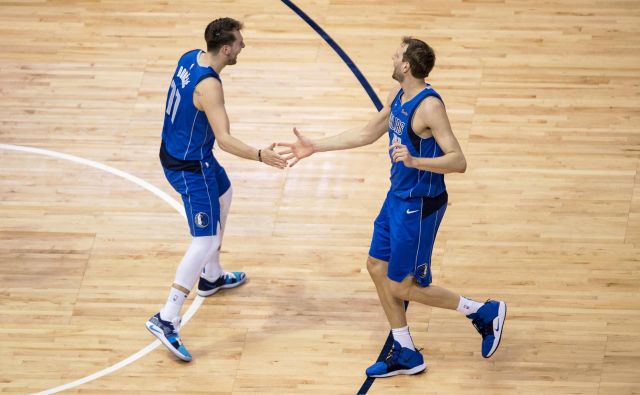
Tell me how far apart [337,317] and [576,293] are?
1.63 m

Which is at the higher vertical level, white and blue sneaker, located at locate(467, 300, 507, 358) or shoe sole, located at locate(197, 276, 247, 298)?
white and blue sneaker, located at locate(467, 300, 507, 358)

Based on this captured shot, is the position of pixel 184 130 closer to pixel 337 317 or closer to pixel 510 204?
pixel 337 317

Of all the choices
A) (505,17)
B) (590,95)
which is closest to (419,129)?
(590,95)

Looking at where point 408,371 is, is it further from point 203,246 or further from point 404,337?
point 203,246

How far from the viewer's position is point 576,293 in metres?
7.69

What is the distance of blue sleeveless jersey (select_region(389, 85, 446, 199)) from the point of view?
21.7 ft

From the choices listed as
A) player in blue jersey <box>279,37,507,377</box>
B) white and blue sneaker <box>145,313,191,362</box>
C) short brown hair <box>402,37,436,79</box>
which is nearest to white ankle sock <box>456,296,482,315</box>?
player in blue jersey <box>279,37,507,377</box>

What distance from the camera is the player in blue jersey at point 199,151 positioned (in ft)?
22.9

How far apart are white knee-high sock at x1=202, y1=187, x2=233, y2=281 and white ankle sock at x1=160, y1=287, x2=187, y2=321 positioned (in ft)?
1.03

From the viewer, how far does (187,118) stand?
23.3 feet

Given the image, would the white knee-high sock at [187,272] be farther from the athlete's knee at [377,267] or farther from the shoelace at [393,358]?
the shoelace at [393,358]

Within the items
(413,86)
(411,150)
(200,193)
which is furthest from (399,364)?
(413,86)

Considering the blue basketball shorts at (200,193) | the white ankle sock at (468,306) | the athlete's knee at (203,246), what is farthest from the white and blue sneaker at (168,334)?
the white ankle sock at (468,306)

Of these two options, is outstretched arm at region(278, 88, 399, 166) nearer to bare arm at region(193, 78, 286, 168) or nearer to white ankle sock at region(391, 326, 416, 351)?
bare arm at region(193, 78, 286, 168)
